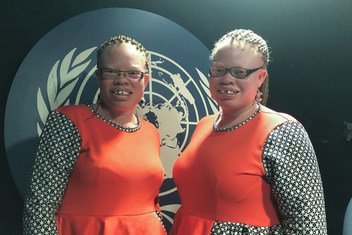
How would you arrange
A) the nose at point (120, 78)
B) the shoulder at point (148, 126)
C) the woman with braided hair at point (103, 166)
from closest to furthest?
the woman with braided hair at point (103, 166)
the nose at point (120, 78)
the shoulder at point (148, 126)

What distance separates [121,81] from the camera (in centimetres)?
189

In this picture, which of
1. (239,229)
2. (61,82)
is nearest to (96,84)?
(61,82)

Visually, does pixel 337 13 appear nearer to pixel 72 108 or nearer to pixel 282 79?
pixel 282 79

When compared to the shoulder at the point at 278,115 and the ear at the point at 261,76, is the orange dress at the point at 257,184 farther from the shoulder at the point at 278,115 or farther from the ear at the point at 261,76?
the ear at the point at 261,76

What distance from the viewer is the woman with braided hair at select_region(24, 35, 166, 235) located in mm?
1745

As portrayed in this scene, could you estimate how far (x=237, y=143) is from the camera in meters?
1.75

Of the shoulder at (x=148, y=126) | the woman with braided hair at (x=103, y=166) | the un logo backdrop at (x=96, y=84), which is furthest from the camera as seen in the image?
the un logo backdrop at (x=96, y=84)

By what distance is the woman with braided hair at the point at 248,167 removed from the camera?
1653 mm

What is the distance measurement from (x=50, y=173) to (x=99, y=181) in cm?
19

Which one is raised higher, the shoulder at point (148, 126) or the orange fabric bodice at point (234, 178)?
the shoulder at point (148, 126)

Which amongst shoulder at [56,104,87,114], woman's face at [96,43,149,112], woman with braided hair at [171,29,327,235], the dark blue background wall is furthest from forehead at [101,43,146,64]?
the dark blue background wall

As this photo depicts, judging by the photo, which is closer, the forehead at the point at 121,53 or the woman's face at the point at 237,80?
the woman's face at the point at 237,80

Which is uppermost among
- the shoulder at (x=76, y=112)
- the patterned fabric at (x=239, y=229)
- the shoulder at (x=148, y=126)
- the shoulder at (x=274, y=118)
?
the shoulder at (x=76, y=112)

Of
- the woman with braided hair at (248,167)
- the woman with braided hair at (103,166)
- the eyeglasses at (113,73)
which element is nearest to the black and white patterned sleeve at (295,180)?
the woman with braided hair at (248,167)
